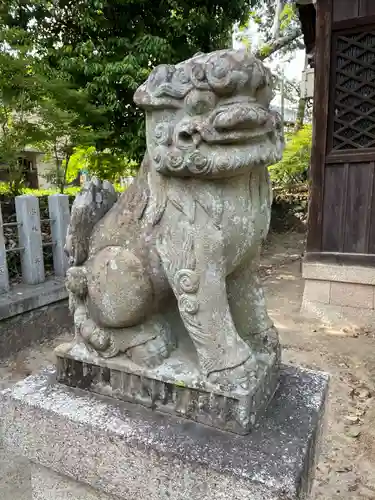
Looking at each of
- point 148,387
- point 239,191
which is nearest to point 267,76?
point 239,191

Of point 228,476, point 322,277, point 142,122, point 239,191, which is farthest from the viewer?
point 142,122

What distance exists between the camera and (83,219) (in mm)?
1342

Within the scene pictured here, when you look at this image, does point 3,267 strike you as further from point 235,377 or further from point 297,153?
point 297,153

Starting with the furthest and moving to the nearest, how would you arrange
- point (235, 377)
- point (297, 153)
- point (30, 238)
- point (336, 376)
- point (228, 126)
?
point (297, 153) → point (30, 238) → point (336, 376) → point (235, 377) → point (228, 126)

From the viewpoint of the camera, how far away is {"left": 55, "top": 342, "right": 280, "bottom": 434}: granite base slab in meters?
1.16

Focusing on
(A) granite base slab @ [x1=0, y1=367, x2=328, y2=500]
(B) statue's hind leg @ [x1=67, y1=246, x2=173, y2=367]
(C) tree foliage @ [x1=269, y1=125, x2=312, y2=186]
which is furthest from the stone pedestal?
(C) tree foliage @ [x1=269, y1=125, x2=312, y2=186]

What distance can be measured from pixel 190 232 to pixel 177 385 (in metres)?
0.47

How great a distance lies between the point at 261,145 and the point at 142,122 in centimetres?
515

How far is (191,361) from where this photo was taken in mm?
1283

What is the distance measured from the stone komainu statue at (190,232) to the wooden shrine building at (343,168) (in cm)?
286

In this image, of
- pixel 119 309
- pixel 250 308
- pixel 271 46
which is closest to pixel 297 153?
pixel 271 46

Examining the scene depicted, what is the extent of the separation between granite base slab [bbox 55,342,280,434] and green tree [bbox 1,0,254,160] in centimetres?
478

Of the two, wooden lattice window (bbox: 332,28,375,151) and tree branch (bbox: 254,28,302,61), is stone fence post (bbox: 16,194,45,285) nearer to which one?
wooden lattice window (bbox: 332,28,375,151)

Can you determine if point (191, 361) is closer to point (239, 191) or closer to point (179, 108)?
point (239, 191)
